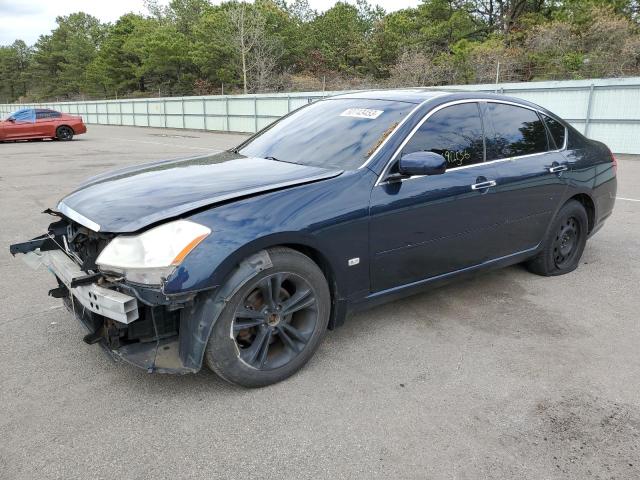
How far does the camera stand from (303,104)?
19.0 metres

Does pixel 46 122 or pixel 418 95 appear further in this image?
pixel 46 122

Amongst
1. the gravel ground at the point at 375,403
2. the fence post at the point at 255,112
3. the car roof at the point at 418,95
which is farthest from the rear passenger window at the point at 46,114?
the car roof at the point at 418,95

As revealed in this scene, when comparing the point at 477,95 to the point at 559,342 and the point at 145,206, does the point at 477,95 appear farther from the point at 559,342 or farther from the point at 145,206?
the point at 145,206

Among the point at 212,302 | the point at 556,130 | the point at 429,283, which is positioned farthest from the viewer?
the point at 556,130

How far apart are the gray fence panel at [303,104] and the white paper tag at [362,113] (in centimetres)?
898

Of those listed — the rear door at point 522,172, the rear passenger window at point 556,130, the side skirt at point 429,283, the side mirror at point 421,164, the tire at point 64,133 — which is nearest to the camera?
the side mirror at point 421,164

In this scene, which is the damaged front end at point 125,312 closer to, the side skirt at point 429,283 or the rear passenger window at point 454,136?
the side skirt at point 429,283

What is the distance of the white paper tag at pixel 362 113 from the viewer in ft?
12.1

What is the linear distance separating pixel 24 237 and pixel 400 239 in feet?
16.1

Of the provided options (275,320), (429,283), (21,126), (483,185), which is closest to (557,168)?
(483,185)

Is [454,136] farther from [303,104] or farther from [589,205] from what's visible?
[303,104]

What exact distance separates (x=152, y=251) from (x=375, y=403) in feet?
4.59

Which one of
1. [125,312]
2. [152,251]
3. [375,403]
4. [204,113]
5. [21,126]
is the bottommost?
[375,403]

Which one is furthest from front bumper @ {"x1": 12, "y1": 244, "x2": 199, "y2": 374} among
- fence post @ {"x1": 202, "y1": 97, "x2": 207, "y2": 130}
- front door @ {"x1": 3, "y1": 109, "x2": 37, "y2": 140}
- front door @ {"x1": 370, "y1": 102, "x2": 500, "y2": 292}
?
fence post @ {"x1": 202, "y1": 97, "x2": 207, "y2": 130}
